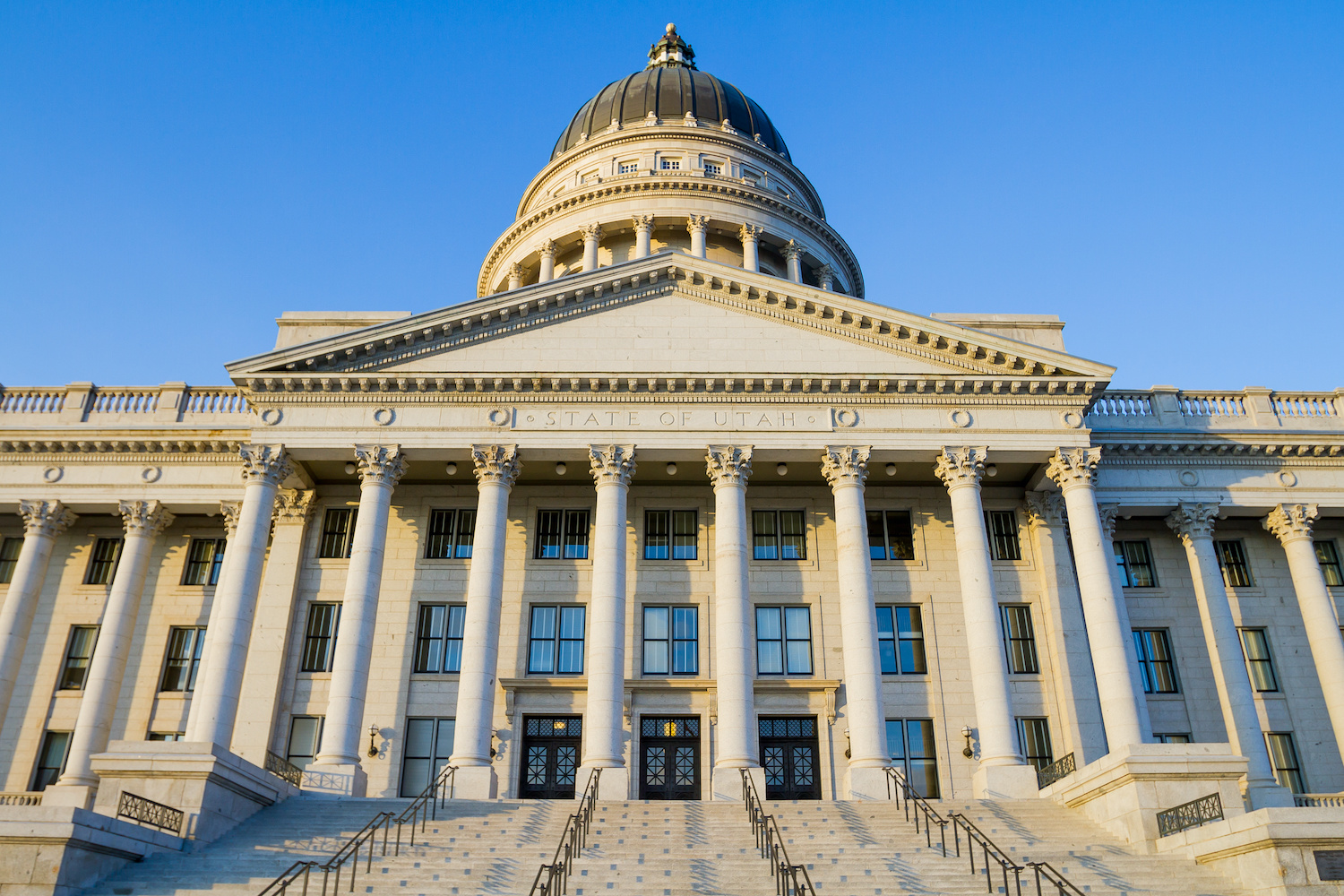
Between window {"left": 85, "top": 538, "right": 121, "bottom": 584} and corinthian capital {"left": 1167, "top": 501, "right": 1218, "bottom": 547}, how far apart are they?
34.0m

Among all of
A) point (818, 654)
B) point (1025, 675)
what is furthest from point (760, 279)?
point (1025, 675)

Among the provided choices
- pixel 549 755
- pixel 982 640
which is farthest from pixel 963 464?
pixel 549 755

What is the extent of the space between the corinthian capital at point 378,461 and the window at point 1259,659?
84.2ft

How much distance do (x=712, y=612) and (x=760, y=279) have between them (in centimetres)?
1000

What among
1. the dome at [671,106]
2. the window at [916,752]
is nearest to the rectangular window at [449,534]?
the window at [916,752]

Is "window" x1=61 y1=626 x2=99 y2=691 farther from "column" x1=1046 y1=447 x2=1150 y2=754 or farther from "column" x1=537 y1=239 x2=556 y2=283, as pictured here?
"column" x1=1046 y1=447 x2=1150 y2=754

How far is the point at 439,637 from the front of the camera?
31500mm

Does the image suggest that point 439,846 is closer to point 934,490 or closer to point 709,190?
point 934,490

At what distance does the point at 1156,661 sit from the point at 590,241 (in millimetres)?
31140

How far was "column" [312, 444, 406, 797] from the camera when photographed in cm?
2592

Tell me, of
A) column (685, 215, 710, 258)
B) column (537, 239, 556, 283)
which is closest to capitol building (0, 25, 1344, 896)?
column (685, 215, 710, 258)

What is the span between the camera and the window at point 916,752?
1157 inches

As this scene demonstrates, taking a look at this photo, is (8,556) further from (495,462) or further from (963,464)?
(963,464)

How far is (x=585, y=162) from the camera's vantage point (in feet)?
184
